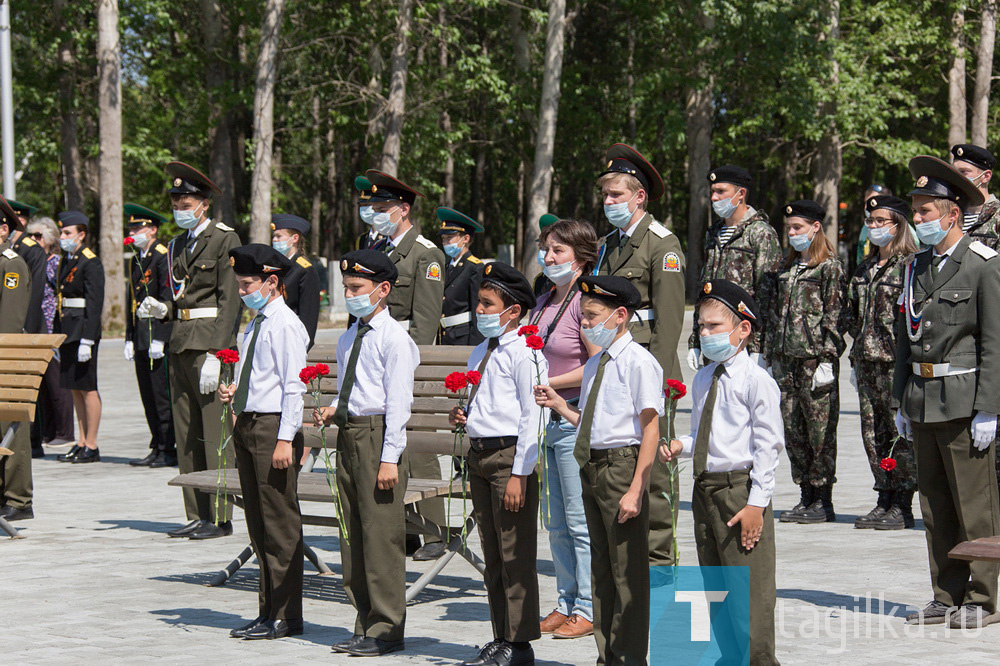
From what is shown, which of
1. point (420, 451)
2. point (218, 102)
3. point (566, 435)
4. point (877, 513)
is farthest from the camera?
point (218, 102)

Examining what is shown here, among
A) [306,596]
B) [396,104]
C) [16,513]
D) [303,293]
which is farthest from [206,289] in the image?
[396,104]

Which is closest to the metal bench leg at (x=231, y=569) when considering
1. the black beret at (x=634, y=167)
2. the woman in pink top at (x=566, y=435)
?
the woman in pink top at (x=566, y=435)

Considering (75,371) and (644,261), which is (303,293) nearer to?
(644,261)

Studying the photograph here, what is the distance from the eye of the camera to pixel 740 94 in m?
43.4

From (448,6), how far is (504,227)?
30.5m

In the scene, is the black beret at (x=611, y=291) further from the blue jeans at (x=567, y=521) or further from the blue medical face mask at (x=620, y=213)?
the blue medical face mask at (x=620, y=213)

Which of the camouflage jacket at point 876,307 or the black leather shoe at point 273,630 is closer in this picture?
the black leather shoe at point 273,630

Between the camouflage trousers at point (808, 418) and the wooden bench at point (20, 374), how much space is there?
5.09m

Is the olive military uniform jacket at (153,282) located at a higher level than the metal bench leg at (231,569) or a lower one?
higher

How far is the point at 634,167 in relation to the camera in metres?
7.29

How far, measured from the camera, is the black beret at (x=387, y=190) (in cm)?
851

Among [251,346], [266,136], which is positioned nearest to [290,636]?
[251,346]

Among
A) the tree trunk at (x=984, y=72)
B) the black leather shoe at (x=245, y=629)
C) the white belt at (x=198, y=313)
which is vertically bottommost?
the black leather shoe at (x=245, y=629)

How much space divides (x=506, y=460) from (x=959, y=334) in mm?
2348
